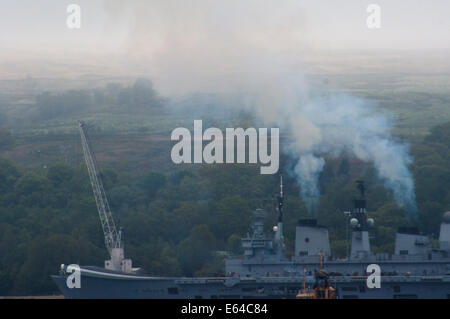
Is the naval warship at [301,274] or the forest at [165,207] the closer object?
the naval warship at [301,274]

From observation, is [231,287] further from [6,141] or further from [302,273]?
[6,141]

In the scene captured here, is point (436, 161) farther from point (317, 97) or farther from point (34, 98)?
point (34, 98)

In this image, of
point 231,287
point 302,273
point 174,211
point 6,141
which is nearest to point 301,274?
point 302,273

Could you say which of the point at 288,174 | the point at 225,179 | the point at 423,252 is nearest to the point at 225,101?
the point at 225,179

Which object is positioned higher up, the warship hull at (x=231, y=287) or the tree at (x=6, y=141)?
the tree at (x=6, y=141)

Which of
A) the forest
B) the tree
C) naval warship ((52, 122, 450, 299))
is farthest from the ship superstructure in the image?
the tree

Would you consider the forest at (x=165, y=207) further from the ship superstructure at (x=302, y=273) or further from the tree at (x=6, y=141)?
the ship superstructure at (x=302, y=273)

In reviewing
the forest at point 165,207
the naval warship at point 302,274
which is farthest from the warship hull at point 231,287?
the forest at point 165,207
